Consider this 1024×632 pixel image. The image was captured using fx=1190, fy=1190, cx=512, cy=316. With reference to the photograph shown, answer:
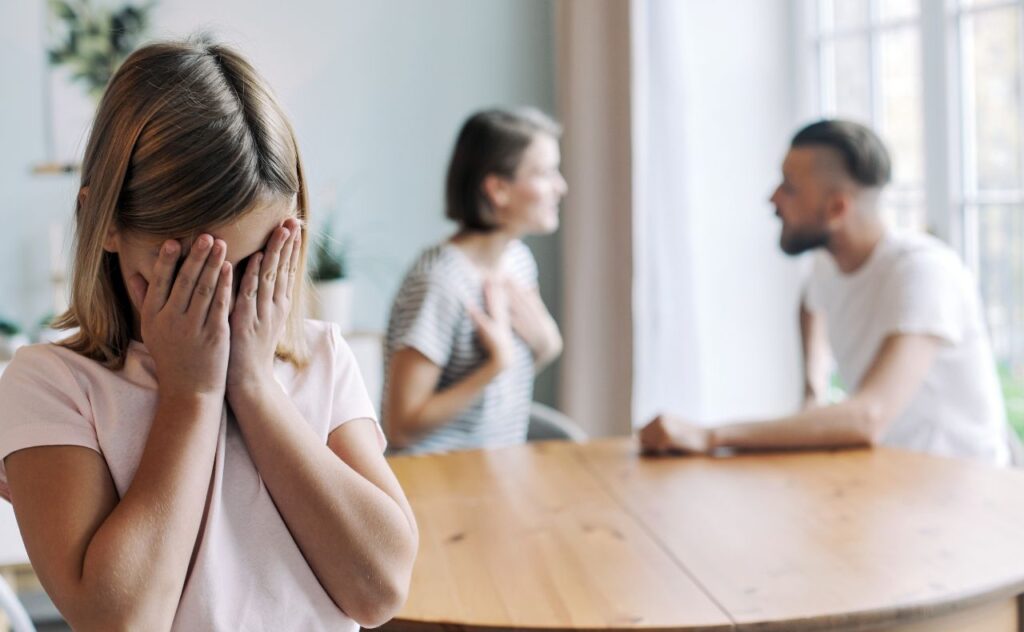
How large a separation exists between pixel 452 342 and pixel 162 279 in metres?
1.62

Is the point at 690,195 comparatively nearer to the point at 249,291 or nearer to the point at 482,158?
the point at 482,158

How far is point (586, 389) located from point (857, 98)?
1.31 metres

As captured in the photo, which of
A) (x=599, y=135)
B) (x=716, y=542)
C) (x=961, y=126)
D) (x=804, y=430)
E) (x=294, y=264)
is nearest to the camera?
(x=294, y=264)

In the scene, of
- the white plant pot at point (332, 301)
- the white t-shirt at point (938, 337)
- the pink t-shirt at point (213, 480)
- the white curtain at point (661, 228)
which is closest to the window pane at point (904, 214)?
the white curtain at point (661, 228)

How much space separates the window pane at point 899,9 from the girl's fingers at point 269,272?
271 cm

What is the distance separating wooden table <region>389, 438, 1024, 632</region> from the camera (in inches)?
53.7

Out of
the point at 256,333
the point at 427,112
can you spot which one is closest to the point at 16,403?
the point at 256,333

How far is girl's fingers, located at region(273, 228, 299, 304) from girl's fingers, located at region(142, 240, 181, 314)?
0.09 meters

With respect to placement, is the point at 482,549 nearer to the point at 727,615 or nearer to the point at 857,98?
the point at 727,615

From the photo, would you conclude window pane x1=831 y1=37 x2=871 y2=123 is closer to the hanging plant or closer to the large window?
the large window

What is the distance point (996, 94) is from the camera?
3031 mm

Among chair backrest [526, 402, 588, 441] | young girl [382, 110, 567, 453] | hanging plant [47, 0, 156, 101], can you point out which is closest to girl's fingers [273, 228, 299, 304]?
young girl [382, 110, 567, 453]

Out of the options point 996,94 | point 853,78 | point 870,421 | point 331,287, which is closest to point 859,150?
point 996,94

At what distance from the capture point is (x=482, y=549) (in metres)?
1.63
